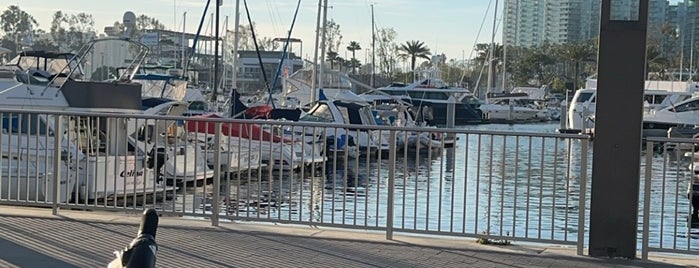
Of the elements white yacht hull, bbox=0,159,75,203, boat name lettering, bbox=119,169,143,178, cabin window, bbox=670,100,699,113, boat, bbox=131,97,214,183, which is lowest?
white yacht hull, bbox=0,159,75,203

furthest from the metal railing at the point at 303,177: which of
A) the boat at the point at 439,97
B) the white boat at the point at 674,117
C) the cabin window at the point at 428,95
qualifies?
the cabin window at the point at 428,95

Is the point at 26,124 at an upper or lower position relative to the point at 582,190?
upper

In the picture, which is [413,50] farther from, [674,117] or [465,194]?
[465,194]

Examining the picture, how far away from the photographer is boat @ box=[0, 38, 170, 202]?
11984 mm

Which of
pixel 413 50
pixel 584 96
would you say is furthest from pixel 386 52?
pixel 584 96

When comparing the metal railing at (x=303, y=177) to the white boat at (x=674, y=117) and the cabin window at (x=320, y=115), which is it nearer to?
the cabin window at (x=320, y=115)

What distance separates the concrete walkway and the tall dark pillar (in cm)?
34

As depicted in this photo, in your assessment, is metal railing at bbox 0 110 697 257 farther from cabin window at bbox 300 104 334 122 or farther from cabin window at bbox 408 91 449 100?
cabin window at bbox 408 91 449 100

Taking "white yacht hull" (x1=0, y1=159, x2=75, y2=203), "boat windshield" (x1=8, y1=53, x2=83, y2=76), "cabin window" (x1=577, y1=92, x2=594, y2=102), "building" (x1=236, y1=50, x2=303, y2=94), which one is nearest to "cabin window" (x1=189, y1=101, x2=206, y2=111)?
"boat windshield" (x1=8, y1=53, x2=83, y2=76)

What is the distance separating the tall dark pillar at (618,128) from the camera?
9445 millimetres

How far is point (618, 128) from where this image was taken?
9.54 metres

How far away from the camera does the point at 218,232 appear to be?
35.1 ft

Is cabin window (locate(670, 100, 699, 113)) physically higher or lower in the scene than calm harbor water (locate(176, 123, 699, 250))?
higher

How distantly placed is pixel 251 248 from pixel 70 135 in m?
3.82
